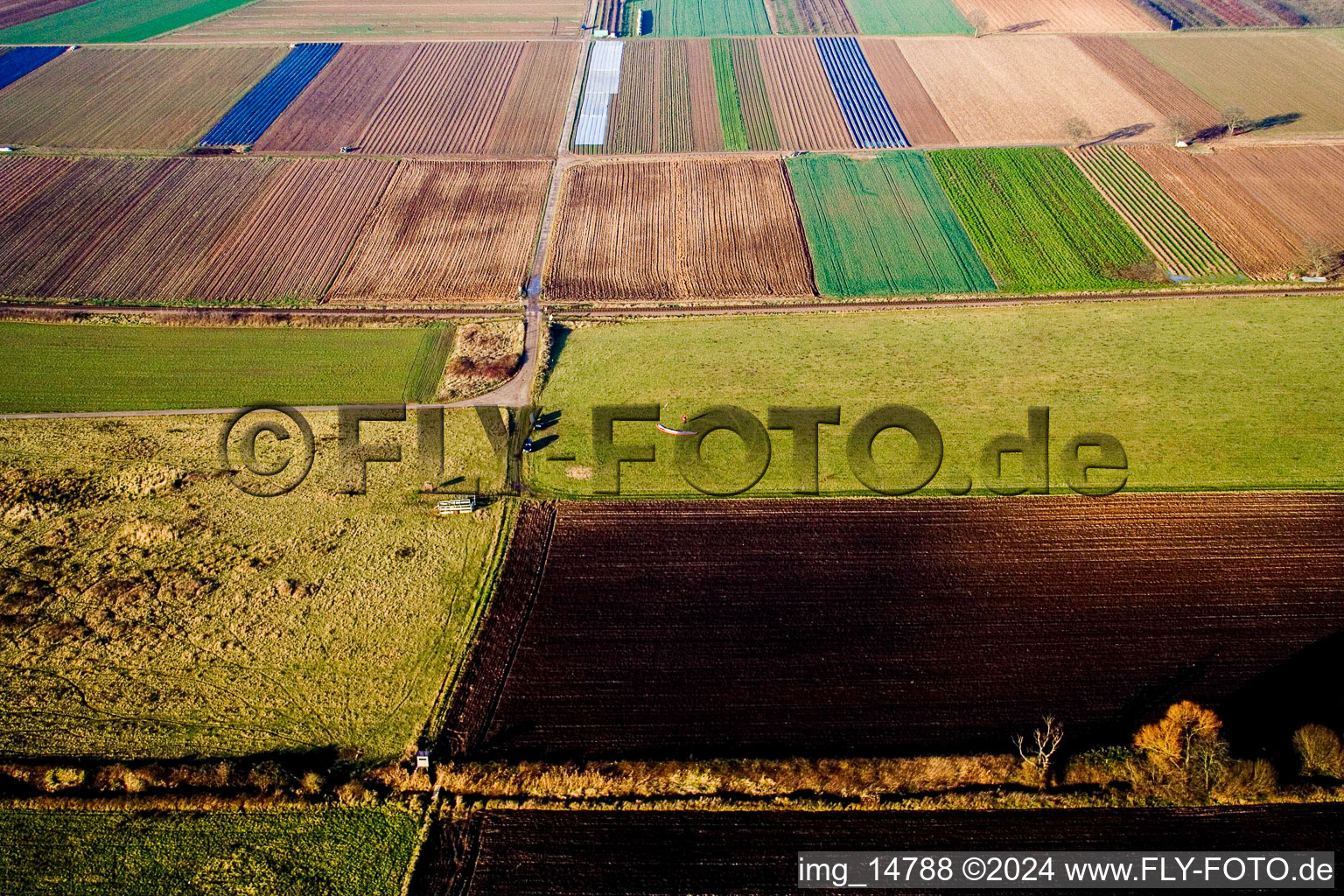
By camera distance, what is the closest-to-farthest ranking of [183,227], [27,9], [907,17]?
[183,227]
[907,17]
[27,9]

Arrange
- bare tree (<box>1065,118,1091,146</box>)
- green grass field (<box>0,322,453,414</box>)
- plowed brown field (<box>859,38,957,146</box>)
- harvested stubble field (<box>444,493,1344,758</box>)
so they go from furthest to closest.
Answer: plowed brown field (<box>859,38,957,146</box>) → bare tree (<box>1065,118,1091,146</box>) → green grass field (<box>0,322,453,414</box>) → harvested stubble field (<box>444,493,1344,758</box>)

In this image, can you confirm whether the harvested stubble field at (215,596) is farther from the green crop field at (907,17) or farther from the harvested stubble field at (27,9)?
the harvested stubble field at (27,9)

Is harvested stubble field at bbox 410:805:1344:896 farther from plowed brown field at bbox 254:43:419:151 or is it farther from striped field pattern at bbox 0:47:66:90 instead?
striped field pattern at bbox 0:47:66:90

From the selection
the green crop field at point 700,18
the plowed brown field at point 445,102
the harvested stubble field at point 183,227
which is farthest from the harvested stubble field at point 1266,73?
the harvested stubble field at point 183,227

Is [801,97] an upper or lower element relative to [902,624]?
upper

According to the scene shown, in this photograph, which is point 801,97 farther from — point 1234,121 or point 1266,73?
point 1266,73

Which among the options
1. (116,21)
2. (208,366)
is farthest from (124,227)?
(116,21)

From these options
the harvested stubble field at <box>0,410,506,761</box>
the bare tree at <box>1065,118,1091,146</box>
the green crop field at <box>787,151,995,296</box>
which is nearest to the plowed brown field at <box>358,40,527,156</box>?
the green crop field at <box>787,151,995,296</box>
